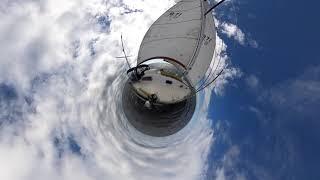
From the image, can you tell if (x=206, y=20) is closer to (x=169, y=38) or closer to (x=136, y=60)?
(x=169, y=38)

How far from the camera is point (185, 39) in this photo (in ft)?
111

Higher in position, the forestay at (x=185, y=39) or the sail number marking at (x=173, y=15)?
the sail number marking at (x=173, y=15)

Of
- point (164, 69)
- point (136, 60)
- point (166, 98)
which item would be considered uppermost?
point (136, 60)

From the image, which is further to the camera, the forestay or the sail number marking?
the sail number marking

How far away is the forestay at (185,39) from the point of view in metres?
33.0

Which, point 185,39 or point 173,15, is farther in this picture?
Result: point 173,15

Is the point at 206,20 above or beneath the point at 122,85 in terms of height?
above

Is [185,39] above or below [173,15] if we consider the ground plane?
below

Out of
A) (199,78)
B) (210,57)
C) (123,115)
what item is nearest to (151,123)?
(123,115)

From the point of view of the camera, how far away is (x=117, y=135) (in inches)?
1331

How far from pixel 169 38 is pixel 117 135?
8.46 m

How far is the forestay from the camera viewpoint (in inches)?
1299

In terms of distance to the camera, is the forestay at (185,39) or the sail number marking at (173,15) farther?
the sail number marking at (173,15)

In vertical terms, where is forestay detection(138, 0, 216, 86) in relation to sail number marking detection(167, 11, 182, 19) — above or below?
below
